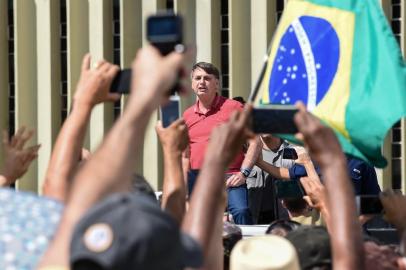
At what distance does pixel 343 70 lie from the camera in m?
4.63

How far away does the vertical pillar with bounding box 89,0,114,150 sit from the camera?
489 inches

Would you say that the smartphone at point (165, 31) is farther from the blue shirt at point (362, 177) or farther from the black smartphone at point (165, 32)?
the blue shirt at point (362, 177)

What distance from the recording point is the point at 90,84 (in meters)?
3.39

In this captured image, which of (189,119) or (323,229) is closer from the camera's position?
(323,229)

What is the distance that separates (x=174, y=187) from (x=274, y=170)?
13.3 feet

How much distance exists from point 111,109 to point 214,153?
31.6 feet

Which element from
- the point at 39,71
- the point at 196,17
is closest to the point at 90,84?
the point at 196,17

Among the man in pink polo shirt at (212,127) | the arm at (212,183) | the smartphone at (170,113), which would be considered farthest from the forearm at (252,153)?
the arm at (212,183)

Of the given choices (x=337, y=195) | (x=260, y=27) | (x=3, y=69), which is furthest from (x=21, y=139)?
(x=3, y=69)

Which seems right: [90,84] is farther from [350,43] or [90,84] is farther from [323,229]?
[350,43]

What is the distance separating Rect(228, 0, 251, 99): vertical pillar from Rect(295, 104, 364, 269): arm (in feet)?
28.6

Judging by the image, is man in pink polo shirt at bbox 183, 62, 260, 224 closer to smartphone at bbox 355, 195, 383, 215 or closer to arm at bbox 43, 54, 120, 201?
smartphone at bbox 355, 195, 383, 215

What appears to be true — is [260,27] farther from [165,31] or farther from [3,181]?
[165,31]

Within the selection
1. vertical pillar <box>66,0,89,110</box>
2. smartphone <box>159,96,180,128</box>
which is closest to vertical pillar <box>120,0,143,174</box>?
vertical pillar <box>66,0,89,110</box>
